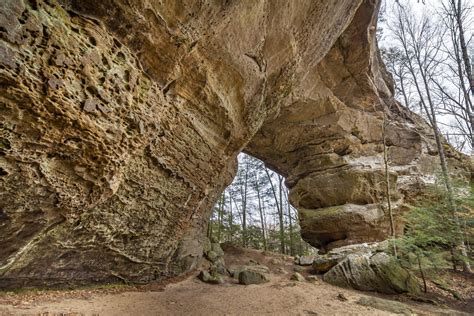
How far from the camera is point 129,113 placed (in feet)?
15.4

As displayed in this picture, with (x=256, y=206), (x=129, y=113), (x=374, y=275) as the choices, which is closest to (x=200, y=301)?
(x=129, y=113)

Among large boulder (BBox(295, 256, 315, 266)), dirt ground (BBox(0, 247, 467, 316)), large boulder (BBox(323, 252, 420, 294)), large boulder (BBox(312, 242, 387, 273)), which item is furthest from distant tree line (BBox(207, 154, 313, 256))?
dirt ground (BBox(0, 247, 467, 316))

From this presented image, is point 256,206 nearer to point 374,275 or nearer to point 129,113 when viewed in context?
point 374,275

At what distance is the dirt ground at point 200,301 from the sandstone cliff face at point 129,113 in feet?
1.81

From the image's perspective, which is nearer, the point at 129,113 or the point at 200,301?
the point at 129,113

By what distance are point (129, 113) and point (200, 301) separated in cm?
507

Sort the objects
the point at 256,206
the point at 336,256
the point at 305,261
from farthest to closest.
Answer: the point at 256,206
the point at 305,261
the point at 336,256

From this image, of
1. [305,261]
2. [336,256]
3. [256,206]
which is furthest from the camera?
[256,206]

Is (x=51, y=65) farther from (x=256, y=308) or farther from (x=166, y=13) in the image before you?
(x=256, y=308)

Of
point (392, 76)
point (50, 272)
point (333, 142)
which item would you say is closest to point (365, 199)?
point (333, 142)

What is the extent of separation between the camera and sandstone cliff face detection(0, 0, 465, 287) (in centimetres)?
347

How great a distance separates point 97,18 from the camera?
4066 millimetres

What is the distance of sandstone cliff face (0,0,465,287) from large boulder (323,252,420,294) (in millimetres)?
5532

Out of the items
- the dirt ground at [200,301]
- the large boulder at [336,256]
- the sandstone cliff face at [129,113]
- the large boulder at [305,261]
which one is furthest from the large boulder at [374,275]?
the sandstone cliff face at [129,113]
